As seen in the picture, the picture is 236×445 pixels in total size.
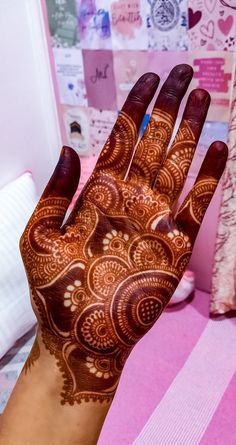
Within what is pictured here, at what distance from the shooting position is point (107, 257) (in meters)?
0.78

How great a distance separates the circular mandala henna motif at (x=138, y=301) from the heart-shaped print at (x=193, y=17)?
2.84 ft

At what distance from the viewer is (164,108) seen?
79 cm

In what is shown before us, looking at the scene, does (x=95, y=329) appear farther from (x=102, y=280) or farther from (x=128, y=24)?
(x=128, y=24)

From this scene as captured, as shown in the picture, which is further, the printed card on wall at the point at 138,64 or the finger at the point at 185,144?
the printed card on wall at the point at 138,64

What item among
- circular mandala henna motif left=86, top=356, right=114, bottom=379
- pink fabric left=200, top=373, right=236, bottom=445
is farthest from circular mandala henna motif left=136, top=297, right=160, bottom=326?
pink fabric left=200, top=373, right=236, bottom=445

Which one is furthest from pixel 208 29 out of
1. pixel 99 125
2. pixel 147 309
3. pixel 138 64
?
pixel 147 309

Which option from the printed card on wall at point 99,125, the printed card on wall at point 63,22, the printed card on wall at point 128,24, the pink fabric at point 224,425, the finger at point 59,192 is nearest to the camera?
the finger at point 59,192

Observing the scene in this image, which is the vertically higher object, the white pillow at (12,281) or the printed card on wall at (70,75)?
the printed card on wall at (70,75)

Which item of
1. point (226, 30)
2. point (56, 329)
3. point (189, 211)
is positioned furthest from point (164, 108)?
point (226, 30)

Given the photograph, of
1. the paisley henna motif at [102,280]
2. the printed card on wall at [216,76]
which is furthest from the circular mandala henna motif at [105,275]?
the printed card on wall at [216,76]

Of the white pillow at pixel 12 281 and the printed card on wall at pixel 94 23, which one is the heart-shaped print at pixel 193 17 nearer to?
the printed card on wall at pixel 94 23

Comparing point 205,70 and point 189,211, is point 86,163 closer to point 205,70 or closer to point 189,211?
point 205,70

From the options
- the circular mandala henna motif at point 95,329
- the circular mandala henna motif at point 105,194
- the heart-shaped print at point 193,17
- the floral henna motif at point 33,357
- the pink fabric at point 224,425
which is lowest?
the pink fabric at point 224,425

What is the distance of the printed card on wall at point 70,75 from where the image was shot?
156cm
